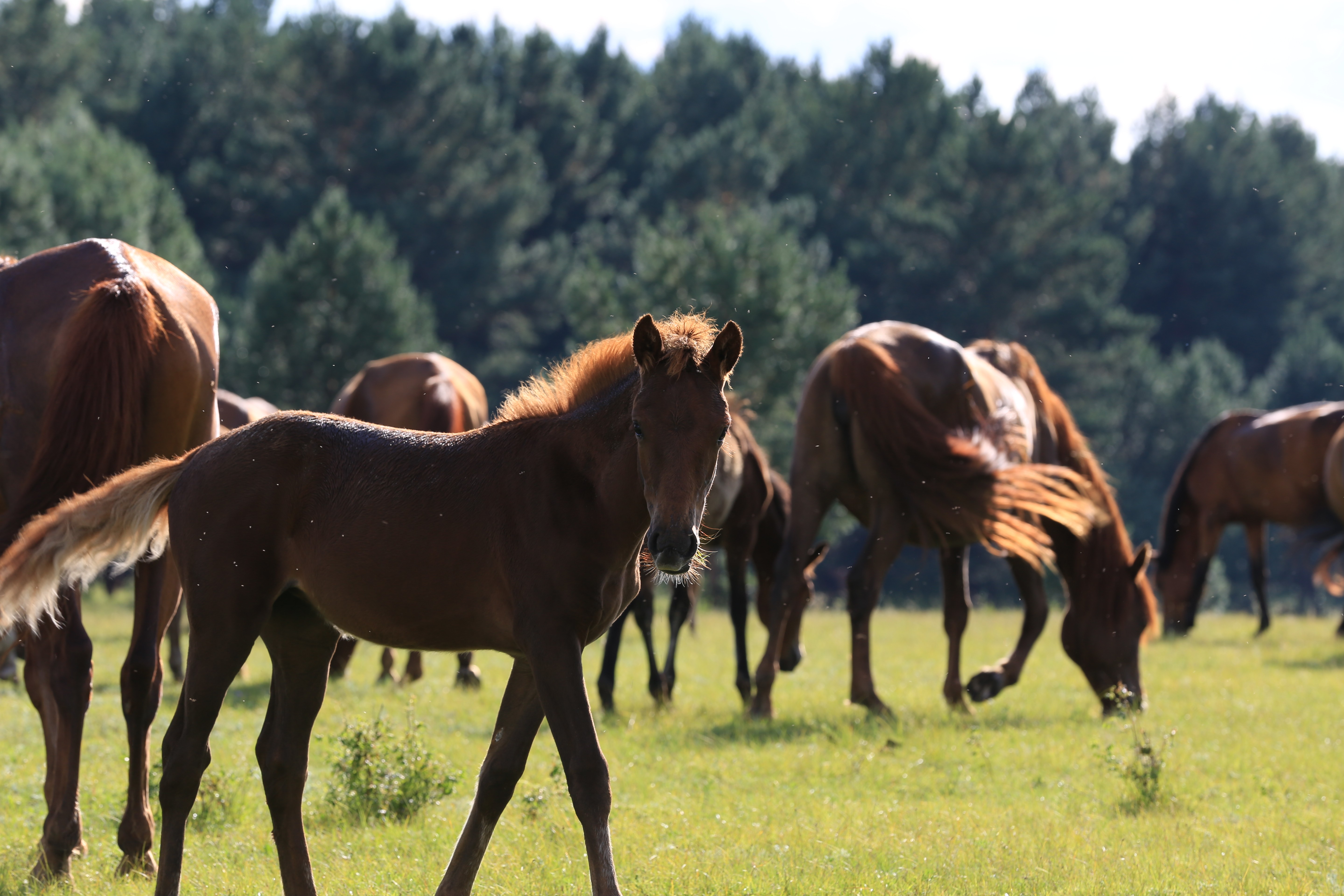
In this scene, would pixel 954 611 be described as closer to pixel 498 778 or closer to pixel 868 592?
pixel 868 592

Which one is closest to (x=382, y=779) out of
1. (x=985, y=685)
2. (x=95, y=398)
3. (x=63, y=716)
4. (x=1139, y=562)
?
(x=63, y=716)

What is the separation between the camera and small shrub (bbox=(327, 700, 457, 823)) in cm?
594

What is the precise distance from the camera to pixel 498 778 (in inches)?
172

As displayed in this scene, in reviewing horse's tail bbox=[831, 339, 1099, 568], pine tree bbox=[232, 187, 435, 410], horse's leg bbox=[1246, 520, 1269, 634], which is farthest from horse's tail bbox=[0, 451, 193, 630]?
pine tree bbox=[232, 187, 435, 410]

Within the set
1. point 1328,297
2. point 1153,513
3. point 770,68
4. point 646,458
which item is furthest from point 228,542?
point 1328,297

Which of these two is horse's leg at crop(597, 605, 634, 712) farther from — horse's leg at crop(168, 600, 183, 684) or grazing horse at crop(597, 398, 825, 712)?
horse's leg at crop(168, 600, 183, 684)

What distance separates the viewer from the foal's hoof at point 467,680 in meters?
10.7

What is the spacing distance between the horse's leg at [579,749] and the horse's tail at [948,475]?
4.80 meters

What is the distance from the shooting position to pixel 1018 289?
39688 millimetres

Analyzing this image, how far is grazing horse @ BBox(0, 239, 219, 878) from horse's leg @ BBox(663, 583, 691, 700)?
4765 mm

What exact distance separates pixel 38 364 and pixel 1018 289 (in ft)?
122

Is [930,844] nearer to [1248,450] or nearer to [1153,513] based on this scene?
[1248,450]

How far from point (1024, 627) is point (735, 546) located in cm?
237

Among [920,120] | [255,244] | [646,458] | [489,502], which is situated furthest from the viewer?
[920,120]
